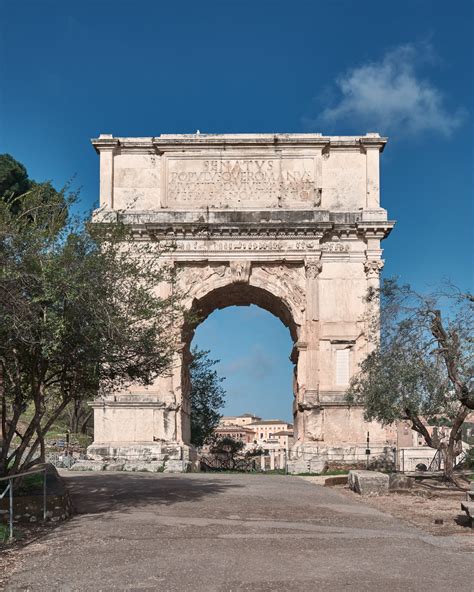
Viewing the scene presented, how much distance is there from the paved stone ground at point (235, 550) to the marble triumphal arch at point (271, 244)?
10.3m

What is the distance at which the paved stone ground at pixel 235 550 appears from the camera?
7.47 metres

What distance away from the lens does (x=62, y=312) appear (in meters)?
11.7

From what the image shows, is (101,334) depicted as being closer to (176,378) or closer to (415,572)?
(415,572)

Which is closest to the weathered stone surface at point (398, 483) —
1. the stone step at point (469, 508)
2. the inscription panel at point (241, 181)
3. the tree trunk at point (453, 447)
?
the tree trunk at point (453, 447)

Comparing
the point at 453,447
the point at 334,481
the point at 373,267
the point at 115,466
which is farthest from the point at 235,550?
the point at 373,267

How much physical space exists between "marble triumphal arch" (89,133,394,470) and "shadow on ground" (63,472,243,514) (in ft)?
15.4

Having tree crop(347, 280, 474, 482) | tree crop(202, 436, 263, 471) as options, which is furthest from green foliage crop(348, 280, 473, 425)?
tree crop(202, 436, 263, 471)

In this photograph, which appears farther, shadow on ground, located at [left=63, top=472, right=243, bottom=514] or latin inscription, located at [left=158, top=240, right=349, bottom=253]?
latin inscription, located at [left=158, top=240, right=349, bottom=253]

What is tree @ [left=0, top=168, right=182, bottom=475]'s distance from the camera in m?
11.2

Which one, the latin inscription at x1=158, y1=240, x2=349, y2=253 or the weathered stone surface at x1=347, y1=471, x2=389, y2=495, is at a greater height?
the latin inscription at x1=158, y1=240, x2=349, y2=253

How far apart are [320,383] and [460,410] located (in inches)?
308

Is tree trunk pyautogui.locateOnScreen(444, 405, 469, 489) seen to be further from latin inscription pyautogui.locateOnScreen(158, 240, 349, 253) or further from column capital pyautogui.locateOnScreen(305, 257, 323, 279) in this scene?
latin inscription pyautogui.locateOnScreen(158, 240, 349, 253)

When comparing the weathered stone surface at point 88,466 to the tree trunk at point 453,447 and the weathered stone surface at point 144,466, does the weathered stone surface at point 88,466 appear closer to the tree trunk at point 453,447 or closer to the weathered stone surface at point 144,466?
the weathered stone surface at point 144,466

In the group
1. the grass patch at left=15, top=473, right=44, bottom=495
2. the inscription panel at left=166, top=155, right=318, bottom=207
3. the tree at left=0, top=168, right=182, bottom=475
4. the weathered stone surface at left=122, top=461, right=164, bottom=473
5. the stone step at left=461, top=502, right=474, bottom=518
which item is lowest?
the weathered stone surface at left=122, top=461, right=164, bottom=473
